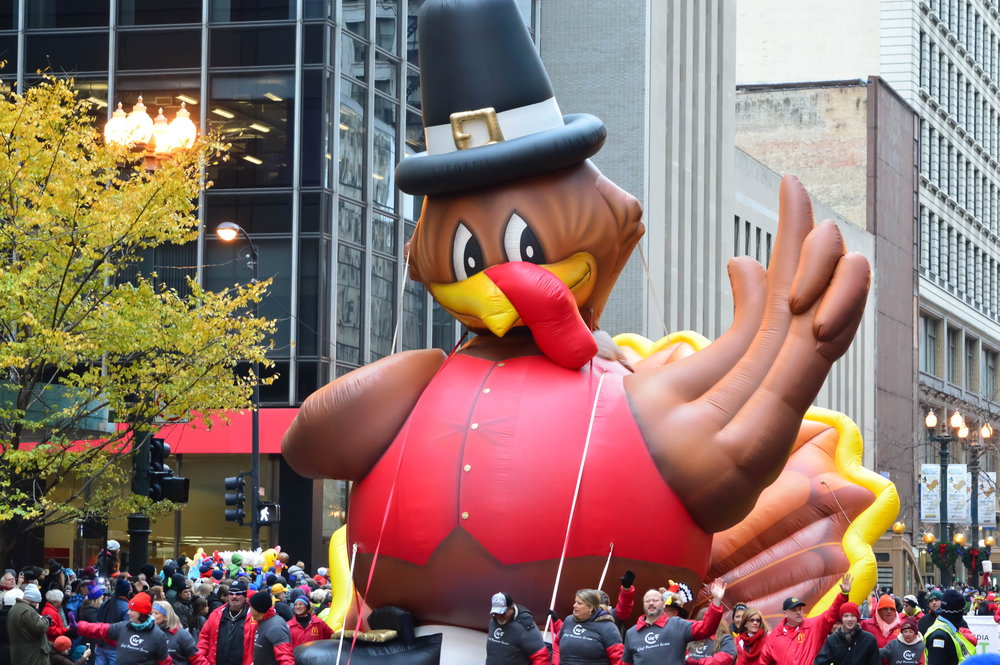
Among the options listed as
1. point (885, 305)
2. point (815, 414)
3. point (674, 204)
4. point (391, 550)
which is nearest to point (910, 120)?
point (885, 305)

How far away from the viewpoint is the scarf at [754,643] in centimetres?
988

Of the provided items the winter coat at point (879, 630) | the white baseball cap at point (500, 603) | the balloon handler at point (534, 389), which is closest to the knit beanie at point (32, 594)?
the balloon handler at point (534, 389)

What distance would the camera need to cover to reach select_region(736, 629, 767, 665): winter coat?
9.88 metres

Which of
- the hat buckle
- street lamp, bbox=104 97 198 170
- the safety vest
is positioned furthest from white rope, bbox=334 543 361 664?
street lamp, bbox=104 97 198 170

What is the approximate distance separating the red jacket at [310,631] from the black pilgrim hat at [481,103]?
3.37 metres

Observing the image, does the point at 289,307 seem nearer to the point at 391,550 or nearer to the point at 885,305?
the point at 391,550

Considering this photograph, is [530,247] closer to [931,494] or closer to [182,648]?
[182,648]

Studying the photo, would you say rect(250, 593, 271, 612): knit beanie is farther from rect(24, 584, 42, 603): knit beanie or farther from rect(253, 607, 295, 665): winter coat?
rect(24, 584, 42, 603): knit beanie

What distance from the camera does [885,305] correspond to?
5297 cm

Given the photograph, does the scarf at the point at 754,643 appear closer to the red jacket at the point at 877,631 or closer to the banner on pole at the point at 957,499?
the red jacket at the point at 877,631

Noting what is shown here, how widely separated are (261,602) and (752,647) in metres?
3.58

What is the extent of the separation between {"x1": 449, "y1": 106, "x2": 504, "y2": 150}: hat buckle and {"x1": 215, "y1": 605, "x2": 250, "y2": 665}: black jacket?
13.9ft

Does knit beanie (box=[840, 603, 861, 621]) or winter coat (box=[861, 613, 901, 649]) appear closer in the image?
knit beanie (box=[840, 603, 861, 621])

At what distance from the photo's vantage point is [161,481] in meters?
15.5
